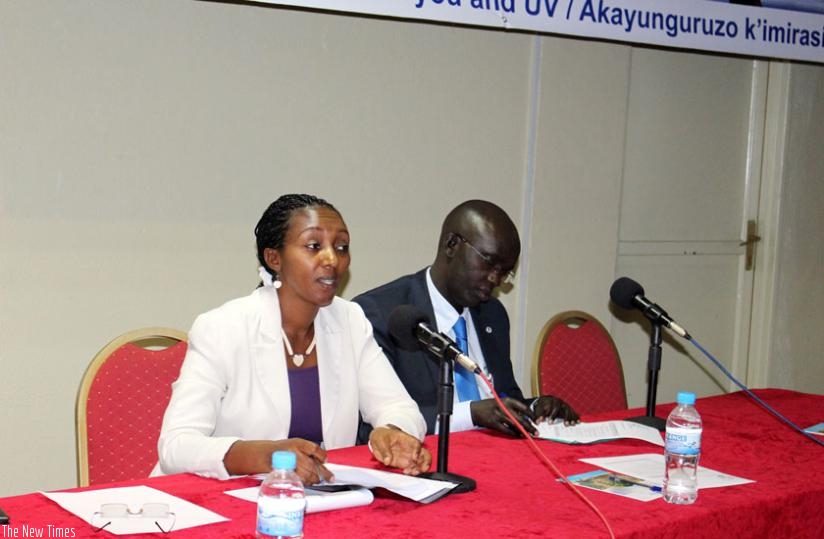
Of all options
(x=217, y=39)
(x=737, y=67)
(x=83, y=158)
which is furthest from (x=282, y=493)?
(x=737, y=67)

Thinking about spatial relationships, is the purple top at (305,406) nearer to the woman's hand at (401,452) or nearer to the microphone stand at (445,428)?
the woman's hand at (401,452)

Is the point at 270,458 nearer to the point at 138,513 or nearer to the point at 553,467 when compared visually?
the point at 138,513

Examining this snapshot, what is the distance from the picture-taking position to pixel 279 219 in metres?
3.05

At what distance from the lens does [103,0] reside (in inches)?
159

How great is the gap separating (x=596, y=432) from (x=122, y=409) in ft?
4.52

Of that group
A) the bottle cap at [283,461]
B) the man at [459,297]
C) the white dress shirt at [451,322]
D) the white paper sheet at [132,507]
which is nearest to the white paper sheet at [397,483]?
the white paper sheet at [132,507]

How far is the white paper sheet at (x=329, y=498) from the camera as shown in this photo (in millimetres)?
2258

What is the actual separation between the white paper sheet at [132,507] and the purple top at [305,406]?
2.19 ft

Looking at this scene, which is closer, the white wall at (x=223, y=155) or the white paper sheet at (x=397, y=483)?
the white paper sheet at (x=397, y=483)

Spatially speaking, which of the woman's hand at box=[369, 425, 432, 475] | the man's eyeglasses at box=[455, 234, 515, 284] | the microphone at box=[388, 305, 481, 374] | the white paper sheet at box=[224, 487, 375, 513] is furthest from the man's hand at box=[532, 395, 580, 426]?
the white paper sheet at box=[224, 487, 375, 513]

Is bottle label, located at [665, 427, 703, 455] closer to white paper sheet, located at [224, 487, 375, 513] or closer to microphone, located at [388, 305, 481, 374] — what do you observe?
microphone, located at [388, 305, 481, 374]

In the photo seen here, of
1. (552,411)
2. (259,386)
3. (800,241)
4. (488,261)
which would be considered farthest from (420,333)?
(800,241)

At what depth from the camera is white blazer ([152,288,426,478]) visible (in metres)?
2.68

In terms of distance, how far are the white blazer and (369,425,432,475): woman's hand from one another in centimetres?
24
